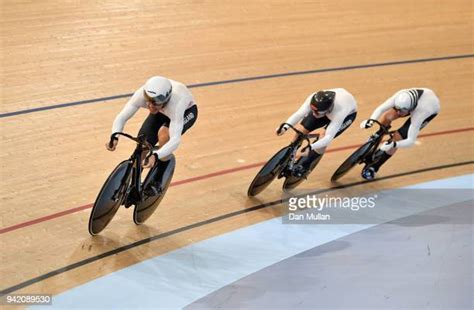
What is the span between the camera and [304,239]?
568 centimetres

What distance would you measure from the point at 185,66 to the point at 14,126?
2.06 m

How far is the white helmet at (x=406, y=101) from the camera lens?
627 centimetres

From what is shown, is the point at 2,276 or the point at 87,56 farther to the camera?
the point at 87,56

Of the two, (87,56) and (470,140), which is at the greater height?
(87,56)

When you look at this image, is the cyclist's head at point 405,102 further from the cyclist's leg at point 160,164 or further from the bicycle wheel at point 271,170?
the cyclist's leg at point 160,164

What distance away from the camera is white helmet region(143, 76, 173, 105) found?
511 cm

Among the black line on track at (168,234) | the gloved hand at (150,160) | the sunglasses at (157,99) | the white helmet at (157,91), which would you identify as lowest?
the black line on track at (168,234)

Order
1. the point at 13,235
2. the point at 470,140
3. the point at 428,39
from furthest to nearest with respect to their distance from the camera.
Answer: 1. the point at 428,39
2. the point at 470,140
3. the point at 13,235

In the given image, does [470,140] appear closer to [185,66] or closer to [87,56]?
[185,66]

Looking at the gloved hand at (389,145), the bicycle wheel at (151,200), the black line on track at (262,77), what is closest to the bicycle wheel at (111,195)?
the bicycle wheel at (151,200)

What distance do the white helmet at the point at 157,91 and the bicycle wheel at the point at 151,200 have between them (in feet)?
1.90

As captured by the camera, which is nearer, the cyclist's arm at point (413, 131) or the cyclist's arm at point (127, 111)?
the cyclist's arm at point (127, 111)

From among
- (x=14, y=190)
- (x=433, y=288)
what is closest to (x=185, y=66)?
(x=14, y=190)

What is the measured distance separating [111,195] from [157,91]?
754 millimetres
